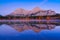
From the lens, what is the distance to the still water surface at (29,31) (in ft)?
8.73

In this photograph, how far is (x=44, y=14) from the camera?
3.28m

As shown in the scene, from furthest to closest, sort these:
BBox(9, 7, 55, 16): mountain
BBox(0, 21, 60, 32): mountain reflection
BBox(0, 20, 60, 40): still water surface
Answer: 1. BBox(0, 21, 60, 32): mountain reflection
2. BBox(9, 7, 55, 16): mountain
3. BBox(0, 20, 60, 40): still water surface

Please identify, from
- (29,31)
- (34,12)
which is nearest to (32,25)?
(34,12)

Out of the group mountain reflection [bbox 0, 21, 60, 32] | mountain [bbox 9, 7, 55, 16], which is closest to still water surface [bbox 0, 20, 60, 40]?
mountain reflection [bbox 0, 21, 60, 32]

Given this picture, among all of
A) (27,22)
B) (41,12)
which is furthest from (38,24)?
(41,12)

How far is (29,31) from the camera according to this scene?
3.07 metres

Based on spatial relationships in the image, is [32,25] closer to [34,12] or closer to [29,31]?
[34,12]

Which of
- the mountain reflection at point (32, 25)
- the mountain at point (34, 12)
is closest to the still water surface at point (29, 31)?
the mountain reflection at point (32, 25)

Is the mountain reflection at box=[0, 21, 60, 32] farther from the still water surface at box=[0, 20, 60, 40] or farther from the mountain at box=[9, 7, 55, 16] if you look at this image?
the mountain at box=[9, 7, 55, 16]

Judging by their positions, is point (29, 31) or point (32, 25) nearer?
point (29, 31)

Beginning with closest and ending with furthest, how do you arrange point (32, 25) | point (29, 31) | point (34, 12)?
point (29, 31), point (34, 12), point (32, 25)

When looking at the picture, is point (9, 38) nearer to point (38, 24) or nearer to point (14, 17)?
point (14, 17)

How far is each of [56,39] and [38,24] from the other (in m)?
1.28

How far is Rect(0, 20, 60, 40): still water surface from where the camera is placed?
266 centimetres
